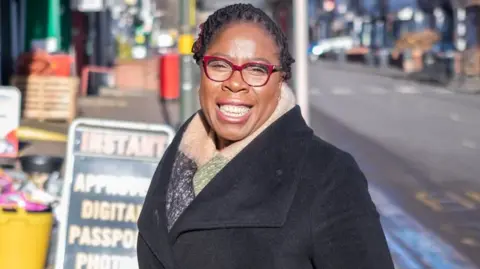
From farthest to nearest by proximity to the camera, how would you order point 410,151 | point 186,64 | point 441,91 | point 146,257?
point 441,91 → point 410,151 → point 186,64 → point 146,257

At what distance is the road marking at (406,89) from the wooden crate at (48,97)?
19.2m

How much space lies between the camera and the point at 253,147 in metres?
2.25

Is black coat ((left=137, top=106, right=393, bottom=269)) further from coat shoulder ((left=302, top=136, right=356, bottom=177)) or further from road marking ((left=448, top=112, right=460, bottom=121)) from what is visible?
road marking ((left=448, top=112, right=460, bottom=121))

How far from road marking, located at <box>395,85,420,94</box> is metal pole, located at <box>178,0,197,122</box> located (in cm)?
2345

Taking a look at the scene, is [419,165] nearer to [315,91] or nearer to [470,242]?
[470,242]

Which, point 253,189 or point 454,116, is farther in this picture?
point 454,116

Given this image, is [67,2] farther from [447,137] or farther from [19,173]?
[19,173]

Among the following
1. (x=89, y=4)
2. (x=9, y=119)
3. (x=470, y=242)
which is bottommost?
(x=470, y=242)

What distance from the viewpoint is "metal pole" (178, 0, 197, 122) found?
12.4 meters

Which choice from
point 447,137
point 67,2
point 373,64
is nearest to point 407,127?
point 447,137

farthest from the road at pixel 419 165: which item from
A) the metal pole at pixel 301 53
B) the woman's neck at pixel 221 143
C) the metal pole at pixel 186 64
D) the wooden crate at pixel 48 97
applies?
the woman's neck at pixel 221 143

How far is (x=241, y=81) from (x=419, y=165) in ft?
39.9

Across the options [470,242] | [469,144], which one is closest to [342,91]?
[469,144]

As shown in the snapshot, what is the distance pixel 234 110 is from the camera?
7.62 ft
